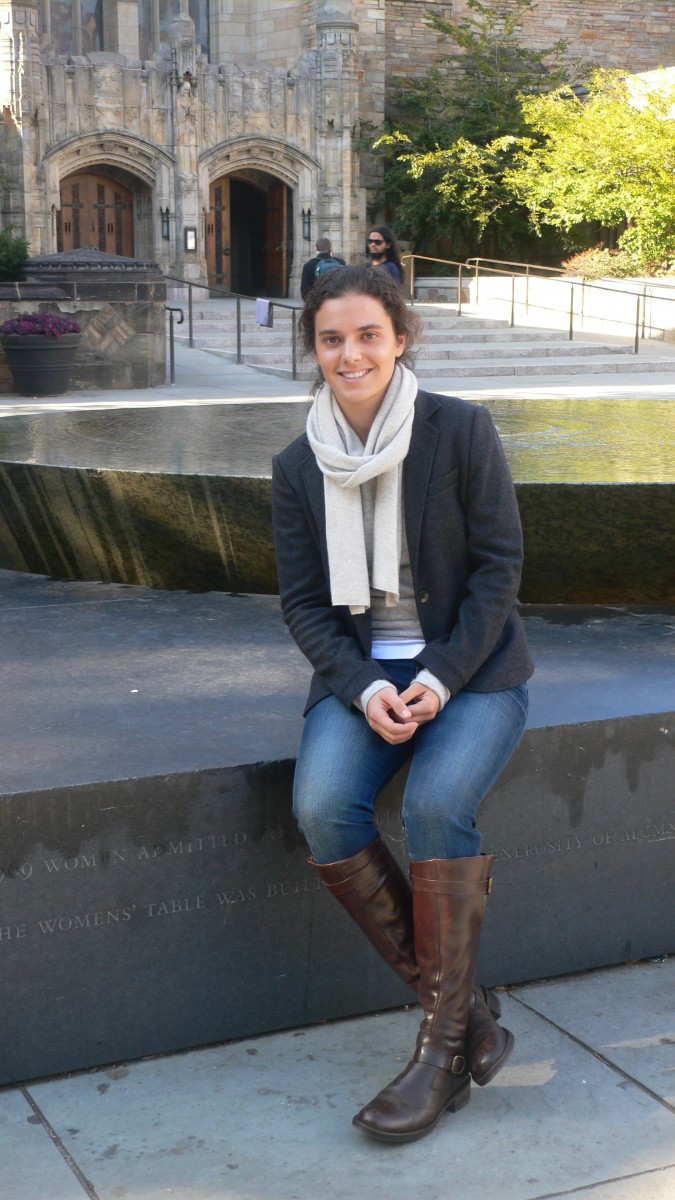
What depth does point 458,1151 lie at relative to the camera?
241 cm

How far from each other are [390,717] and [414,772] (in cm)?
12

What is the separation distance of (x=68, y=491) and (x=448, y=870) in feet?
8.08

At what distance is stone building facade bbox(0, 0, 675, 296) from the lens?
2553 cm

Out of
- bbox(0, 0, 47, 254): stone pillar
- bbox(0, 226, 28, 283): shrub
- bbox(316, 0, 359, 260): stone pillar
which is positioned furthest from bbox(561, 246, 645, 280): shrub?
bbox(0, 226, 28, 283): shrub

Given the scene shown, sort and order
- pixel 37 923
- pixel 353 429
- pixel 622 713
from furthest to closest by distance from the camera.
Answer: pixel 622 713, pixel 353 429, pixel 37 923

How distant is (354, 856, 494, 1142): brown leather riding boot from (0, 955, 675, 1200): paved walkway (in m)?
0.10

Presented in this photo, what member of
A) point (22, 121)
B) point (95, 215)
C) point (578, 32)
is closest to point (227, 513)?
point (22, 121)

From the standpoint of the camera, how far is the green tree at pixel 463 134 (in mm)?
28000

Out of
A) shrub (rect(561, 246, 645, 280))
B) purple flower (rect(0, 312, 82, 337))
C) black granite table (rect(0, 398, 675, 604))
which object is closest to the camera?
black granite table (rect(0, 398, 675, 604))

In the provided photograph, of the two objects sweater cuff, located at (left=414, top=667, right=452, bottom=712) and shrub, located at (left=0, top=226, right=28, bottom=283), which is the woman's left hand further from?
shrub, located at (left=0, top=226, right=28, bottom=283)

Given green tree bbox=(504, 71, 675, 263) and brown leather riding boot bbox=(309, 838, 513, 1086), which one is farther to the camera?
green tree bbox=(504, 71, 675, 263)

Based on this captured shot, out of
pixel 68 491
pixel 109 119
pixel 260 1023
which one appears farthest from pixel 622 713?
pixel 109 119

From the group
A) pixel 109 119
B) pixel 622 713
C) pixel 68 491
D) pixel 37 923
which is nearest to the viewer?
pixel 37 923

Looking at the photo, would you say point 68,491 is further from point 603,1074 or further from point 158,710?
point 603,1074
